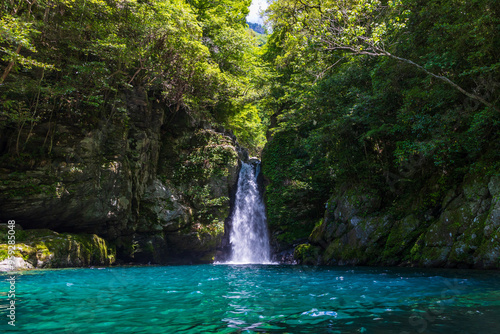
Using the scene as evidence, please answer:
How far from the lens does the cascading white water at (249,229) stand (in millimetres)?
19281

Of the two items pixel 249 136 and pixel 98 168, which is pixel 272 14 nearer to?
pixel 249 136

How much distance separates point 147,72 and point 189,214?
8658 millimetres

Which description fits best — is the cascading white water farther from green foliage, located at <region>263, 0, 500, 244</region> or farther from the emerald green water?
the emerald green water

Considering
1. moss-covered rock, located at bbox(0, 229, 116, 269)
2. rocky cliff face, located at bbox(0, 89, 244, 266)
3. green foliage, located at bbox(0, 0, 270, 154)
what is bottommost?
moss-covered rock, located at bbox(0, 229, 116, 269)

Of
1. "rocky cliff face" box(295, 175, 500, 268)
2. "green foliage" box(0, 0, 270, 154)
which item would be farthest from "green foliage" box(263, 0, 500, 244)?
"green foliage" box(0, 0, 270, 154)

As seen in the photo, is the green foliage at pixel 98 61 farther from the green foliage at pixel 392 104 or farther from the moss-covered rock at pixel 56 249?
the green foliage at pixel 392 104

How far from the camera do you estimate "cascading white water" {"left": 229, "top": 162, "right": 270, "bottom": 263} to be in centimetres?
1928

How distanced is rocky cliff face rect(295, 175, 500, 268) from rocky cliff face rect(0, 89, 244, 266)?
7.01 m

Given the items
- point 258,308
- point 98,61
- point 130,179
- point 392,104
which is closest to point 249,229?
point 130,179

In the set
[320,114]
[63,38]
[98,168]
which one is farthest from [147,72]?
[320,114]

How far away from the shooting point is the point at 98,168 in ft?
46.6

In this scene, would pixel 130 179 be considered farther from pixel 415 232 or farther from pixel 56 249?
pixel 415 232

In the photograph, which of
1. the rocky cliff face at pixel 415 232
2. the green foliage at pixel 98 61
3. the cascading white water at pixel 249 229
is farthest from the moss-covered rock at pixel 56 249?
the rocky cliff face at pixel 415 232

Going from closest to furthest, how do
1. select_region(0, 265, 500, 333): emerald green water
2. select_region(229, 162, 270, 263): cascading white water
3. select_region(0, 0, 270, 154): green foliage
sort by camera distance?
select_region(0, 265, 500, 333): emerald green water, select_region(0, 0, 270, 154): green foliage, select_region(229, 162, 270, 263): cascading white water
